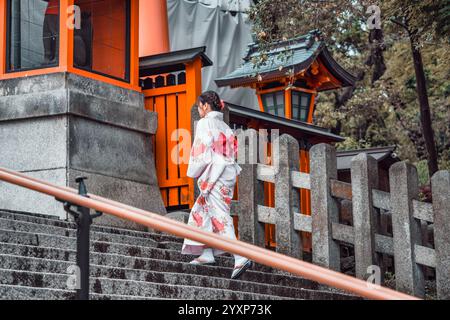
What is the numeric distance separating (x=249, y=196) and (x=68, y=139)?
6.84 feet

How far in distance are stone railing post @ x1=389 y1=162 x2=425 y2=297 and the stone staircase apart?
801 millimetres

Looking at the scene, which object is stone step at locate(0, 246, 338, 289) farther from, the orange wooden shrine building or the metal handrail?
the orange wooden shrine building

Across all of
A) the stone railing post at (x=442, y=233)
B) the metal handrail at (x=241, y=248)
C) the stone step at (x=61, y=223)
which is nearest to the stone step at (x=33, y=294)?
the metal handrail at (x=241, y=248)

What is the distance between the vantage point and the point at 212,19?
65.4 feet

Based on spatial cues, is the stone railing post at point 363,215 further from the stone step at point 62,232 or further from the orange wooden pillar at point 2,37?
the orange wooden pillar at point 2,37

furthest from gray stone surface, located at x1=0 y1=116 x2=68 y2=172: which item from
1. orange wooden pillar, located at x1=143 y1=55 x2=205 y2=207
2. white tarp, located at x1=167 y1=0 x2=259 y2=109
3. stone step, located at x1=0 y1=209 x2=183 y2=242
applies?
white tarp, located at x1=167 y1=0 x2=259 y2=109

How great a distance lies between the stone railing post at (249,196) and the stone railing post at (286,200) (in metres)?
0.26

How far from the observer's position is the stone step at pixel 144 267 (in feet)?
23.4

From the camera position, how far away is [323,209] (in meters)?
10.0

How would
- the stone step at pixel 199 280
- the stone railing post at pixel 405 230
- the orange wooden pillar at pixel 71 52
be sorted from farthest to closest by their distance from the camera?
the orange wooden pillar at pixel 71 52, the stone railing post at pixel 405 230, the stone step at pixel 199 280

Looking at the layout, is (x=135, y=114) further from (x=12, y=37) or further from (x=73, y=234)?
(x=73, y=234)

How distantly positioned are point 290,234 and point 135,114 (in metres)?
2.61
